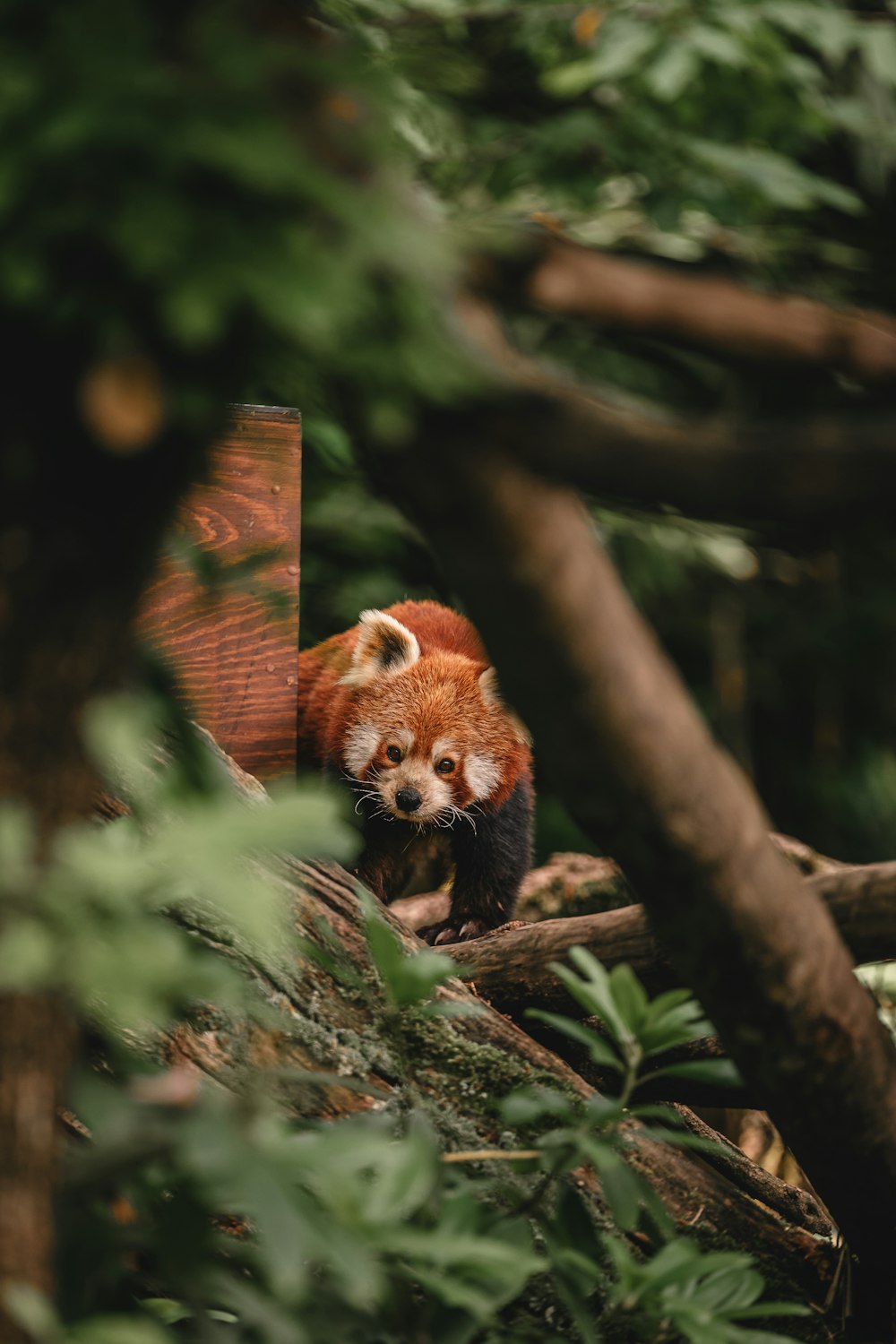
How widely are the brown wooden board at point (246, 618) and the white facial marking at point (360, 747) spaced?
0.52 m

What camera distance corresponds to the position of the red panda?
270 cm

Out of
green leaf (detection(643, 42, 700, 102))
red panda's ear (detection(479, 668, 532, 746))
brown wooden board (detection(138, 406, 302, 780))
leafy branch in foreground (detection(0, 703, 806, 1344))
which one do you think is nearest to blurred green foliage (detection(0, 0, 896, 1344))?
leafy branch in foreground (detection(0, 703, 806, 1344))

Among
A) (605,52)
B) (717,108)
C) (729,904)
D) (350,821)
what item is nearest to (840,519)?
(729,904)

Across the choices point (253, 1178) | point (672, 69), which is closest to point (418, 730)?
point (672, 69)

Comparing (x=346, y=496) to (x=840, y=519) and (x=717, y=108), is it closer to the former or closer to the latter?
(x=717, y=108)

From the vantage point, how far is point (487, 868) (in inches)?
106

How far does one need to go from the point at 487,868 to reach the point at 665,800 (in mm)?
1769

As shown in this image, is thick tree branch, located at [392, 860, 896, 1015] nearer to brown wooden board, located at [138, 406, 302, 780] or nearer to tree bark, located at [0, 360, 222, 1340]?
brown wooden board, located at [138, 406, 302, 780]

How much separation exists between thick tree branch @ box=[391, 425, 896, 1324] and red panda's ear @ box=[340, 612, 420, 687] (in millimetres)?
1727

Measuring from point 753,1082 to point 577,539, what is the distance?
65 centimetres

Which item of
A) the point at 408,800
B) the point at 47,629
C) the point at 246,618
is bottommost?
the point at 408,800

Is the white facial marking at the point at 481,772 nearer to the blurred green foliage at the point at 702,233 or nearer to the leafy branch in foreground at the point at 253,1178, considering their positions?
the blurred green foliage at the point at 702,233

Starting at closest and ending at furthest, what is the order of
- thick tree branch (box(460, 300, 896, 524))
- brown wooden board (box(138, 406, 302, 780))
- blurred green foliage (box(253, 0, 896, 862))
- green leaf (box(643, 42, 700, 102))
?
1. thick tree branch (box(460, 300, 896, 524))
2. green leaf (box(643, 42, 700, 102))
3. blurred green foliage (box(253, 0, 896, 862))
4. brown wooden board (box(138, 406, 302, 780))

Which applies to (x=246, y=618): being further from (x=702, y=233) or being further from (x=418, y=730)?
(x=702, y=233)
